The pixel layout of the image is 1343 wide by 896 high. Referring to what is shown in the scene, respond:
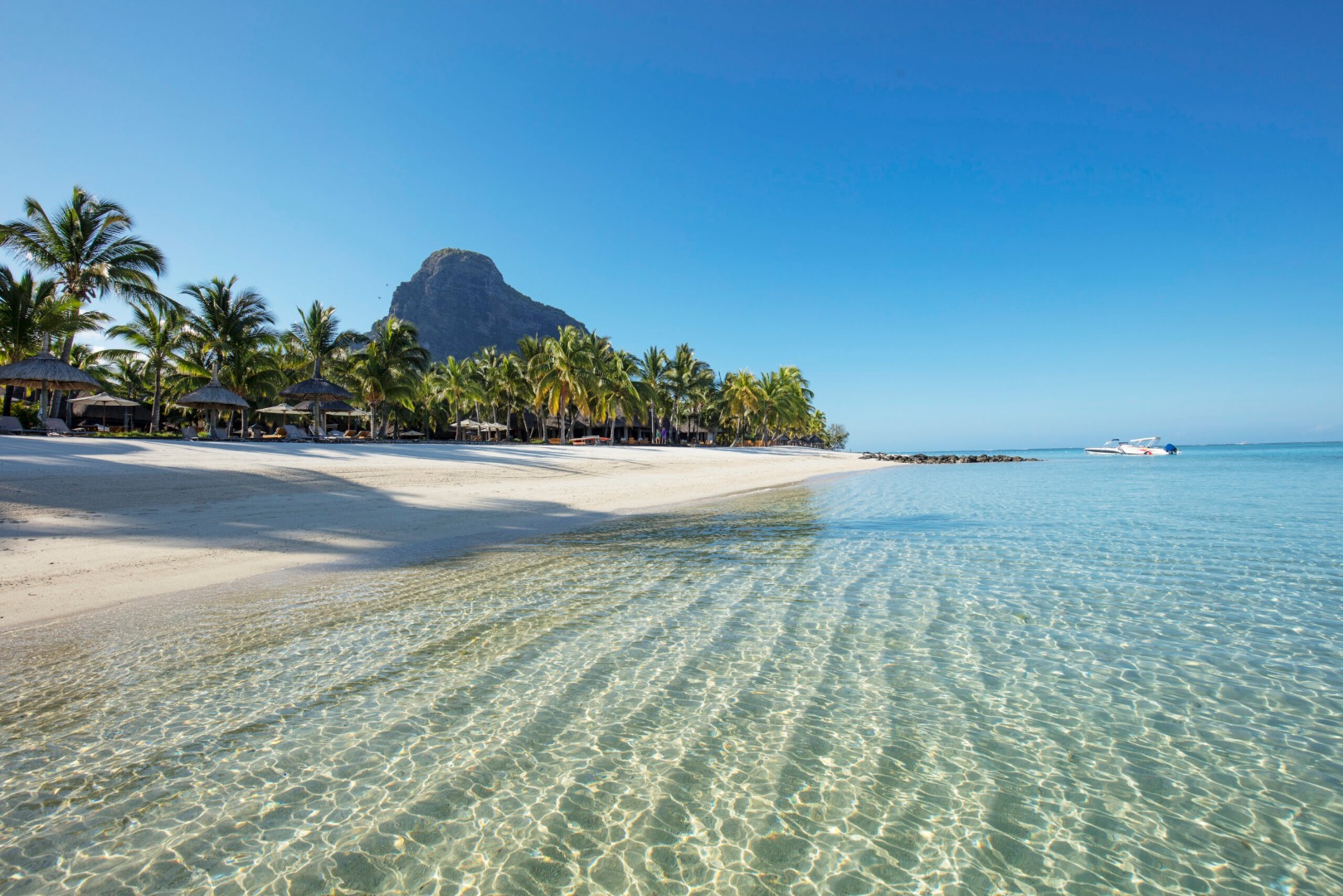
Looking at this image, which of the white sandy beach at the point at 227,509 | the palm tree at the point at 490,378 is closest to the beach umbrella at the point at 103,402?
the white sandy beach at the point at 227,509

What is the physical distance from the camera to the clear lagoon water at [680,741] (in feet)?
8.93

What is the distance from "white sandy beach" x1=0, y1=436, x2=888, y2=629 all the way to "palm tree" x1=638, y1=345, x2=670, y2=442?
3693cm

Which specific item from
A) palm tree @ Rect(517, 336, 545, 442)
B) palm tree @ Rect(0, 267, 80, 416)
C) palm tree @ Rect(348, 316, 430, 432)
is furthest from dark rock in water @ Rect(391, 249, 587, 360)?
palm tree @ Rect(0, 267, 80, 416)

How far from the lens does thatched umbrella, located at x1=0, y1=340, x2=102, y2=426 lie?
2156cm

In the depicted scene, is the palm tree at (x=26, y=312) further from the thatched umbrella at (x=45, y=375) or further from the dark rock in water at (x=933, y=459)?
the dark rock in water at (x=933, y=459)

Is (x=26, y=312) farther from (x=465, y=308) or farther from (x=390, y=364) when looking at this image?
(x=465, y=308)

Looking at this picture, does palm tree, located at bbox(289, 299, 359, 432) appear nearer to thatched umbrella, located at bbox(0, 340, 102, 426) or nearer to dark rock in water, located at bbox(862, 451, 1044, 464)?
thatched umbrella, located at bbox(0, 340, 102, 426)

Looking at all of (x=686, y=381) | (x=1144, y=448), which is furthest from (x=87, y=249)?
(x=1144, y=448)

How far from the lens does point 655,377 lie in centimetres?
6141

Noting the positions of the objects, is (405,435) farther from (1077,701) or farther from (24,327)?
(1077,701)

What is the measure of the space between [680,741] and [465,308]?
153 m

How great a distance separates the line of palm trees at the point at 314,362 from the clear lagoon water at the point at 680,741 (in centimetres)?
2712

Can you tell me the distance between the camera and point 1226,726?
160 inches

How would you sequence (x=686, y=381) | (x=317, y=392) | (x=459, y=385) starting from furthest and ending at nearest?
1. (x=686, y=381)
2. (x=459, y=385)
3. (x=317, y=392)
